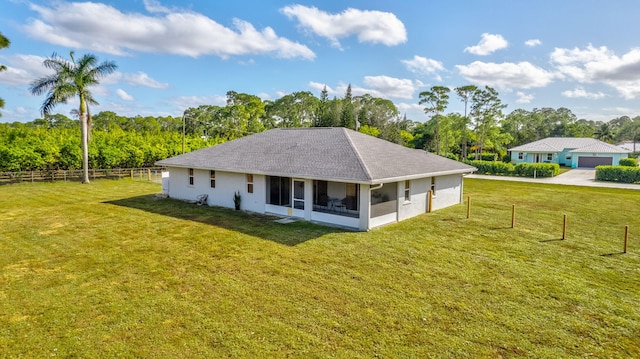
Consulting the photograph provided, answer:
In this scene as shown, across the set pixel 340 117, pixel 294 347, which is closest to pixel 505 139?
pixel 340 117

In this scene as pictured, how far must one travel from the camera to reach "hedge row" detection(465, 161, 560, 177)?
3488 cm

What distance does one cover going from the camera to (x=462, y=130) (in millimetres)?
55438

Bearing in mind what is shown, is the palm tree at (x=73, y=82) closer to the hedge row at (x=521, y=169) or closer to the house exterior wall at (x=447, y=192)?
the house exterior wall at (x=447, y=192)

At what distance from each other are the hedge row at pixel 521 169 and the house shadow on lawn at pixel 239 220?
30.4 meters

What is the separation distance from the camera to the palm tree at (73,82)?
82.5 feet

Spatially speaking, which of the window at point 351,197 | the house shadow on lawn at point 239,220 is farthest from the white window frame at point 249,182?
the window at point 351,197

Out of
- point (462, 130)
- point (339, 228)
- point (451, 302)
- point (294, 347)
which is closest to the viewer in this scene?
point (294, 347)

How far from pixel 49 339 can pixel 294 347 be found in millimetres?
4007

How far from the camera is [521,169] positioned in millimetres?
36188

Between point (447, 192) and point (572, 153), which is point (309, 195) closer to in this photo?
point (447, 192)

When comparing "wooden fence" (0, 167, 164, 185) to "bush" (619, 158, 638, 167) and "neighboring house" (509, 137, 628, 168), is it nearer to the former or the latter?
Answer: "neighboring house" (509, 137, 628, 168)

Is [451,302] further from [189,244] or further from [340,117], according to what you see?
[340,117]

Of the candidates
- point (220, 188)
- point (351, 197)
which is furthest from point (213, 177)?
point (351, 197)

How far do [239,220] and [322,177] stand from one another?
3.95m
